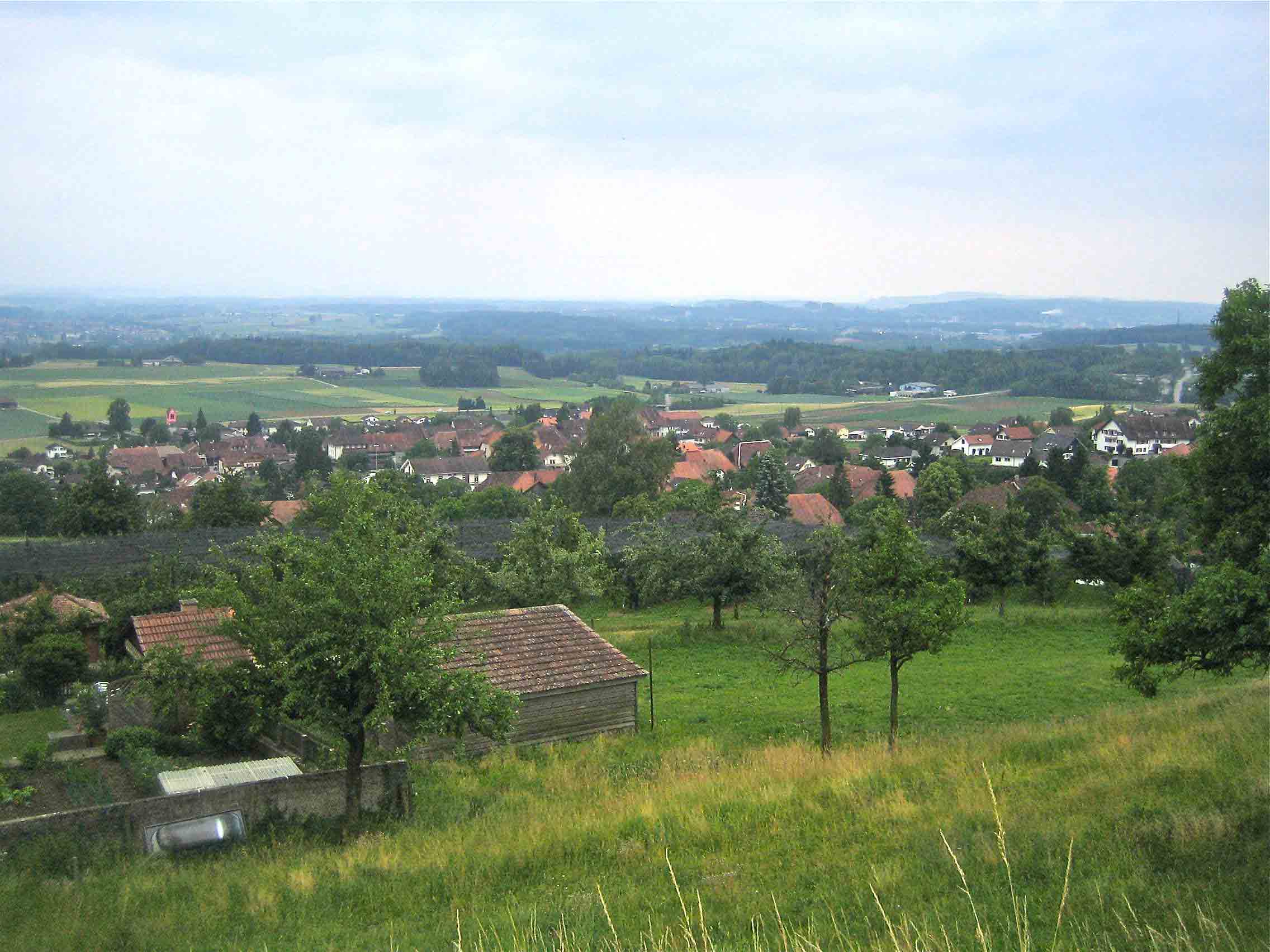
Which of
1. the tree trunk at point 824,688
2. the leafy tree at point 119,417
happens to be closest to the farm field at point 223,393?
the leafy tree at point 119,417

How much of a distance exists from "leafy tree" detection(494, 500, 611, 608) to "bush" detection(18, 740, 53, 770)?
504 inches

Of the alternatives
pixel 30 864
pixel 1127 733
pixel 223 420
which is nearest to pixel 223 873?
pixel 30 864

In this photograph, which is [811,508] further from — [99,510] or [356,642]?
[356,642]

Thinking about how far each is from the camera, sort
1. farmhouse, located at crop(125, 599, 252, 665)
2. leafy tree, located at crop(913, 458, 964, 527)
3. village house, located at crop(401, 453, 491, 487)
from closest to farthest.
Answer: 1. farmhouse, located at crop(125, 599, 252, 665)
2. leafy tree, located at crop(913, 458, 964, 527)
3. village house, located at crop(401, 453, 491, 487)

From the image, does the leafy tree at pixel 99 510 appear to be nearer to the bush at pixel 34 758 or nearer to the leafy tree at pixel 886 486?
the bush at pixel 34 758

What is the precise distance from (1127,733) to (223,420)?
418 feet

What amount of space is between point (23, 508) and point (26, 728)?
1689 inches

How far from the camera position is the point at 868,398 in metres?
155

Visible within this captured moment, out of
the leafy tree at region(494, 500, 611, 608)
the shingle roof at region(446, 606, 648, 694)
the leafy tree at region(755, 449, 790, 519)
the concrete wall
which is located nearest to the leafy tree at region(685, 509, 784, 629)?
the leafy tree at region(494, 500, 611, 608)

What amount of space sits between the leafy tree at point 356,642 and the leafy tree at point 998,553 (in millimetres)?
21697

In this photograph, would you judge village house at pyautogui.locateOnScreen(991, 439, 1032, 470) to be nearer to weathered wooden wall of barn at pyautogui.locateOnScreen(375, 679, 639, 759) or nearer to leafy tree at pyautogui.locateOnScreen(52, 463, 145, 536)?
leafy tree at pyautogui.locateOnScreen(52, 463, 145, 536)

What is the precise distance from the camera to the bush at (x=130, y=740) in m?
15.8

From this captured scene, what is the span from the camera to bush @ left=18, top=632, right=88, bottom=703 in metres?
23.2

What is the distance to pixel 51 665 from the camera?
23.3 m
